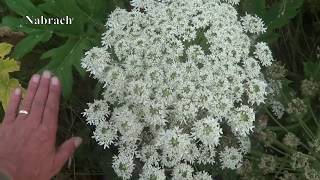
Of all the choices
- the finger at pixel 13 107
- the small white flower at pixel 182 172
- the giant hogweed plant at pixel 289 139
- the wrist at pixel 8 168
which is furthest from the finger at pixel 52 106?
the giant hogweed plant at pixel 289 139

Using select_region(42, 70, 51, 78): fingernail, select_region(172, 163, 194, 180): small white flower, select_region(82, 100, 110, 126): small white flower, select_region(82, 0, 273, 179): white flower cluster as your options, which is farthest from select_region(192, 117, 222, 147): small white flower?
select_region(42, 70, 51, 78): fingernail

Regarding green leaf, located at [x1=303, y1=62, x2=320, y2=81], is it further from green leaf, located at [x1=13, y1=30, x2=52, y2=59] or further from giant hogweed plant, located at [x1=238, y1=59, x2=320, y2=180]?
green leaf, located at [x1=13, y1=30, x2=52, y2=59]

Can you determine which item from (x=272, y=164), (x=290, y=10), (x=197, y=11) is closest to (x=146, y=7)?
(x=197, y=11)

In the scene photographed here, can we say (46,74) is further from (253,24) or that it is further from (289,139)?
(289,139)

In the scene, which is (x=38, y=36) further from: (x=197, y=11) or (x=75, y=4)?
(x=197, y=11)

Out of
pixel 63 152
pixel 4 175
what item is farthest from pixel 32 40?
pixel 4 175

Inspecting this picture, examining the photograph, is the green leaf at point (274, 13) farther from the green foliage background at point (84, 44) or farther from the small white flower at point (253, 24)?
the small white flower at point (253, 24)
